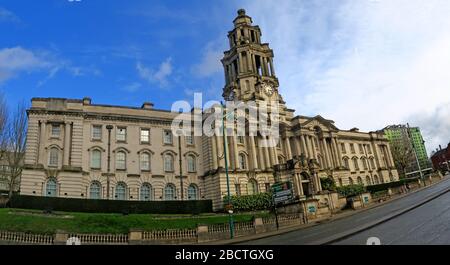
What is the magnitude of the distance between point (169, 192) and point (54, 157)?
50.2 ft

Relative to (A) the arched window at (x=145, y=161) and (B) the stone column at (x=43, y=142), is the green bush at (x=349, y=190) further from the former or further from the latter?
(B) the stone column at (x=43, y=142)

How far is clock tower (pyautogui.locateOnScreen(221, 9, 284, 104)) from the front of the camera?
57812mm

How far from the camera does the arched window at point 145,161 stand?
44.2m

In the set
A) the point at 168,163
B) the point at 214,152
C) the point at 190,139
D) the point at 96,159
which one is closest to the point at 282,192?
the point at 214,152

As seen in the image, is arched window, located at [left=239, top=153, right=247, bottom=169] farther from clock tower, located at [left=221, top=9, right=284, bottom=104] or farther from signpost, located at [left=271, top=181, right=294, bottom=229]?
signpost, located at [left=271, top=181, right=294, bottom=229]

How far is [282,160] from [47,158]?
116 ft

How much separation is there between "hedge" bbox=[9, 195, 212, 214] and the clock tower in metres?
23.8

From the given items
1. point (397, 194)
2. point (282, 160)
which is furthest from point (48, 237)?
point (397, 194)

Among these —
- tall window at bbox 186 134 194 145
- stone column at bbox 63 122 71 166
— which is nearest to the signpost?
tall window at bbox 186 134 194 145

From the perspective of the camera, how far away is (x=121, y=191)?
41.8 meters

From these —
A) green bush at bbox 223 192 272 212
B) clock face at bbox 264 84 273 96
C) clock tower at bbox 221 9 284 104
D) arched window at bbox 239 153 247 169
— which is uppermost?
clock tower at bbox 221 9 284 104

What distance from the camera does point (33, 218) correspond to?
1032 inches

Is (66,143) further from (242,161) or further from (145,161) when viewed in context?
(242,161)

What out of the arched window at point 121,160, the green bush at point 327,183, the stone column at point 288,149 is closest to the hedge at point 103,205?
the arched window at point 121,160
